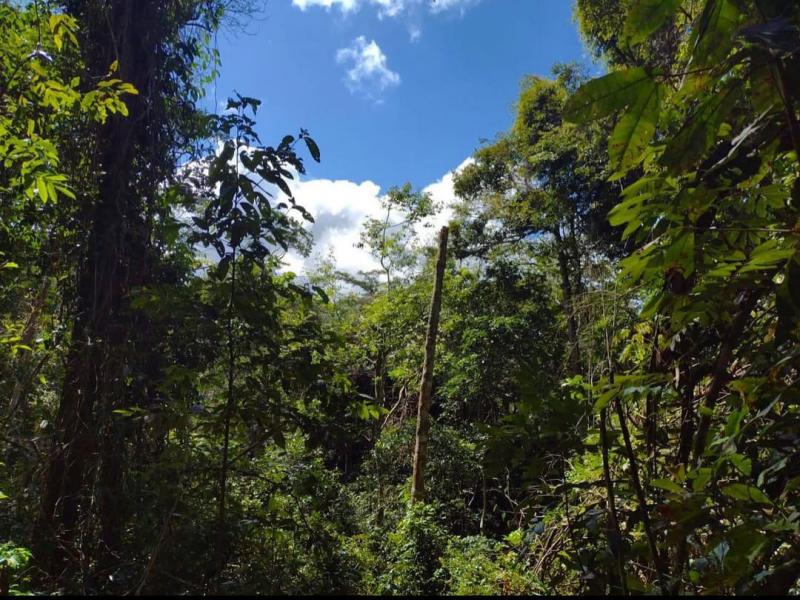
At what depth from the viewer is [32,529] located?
2.17 metres

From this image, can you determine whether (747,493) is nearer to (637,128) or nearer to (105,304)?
(637,128)

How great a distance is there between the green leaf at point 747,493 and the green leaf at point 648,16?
2.03 feet

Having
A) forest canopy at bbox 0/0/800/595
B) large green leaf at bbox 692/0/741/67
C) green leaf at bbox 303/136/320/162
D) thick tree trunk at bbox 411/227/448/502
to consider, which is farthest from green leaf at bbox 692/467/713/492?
thick tree trunk at bbox 411/227/448/502

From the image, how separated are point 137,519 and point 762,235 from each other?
7.51 ft

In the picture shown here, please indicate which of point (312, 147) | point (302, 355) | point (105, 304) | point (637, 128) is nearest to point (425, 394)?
point (105, 304)

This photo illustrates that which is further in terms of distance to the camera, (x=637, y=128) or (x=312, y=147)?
(x=312, y=147)

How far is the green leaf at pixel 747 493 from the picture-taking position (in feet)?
2.07

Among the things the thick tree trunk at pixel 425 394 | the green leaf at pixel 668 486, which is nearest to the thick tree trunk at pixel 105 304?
the green leaf at pixel 668 486

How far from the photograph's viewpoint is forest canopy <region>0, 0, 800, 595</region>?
2.26ft

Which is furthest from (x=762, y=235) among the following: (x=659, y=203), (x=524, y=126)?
(x=524, y=126)

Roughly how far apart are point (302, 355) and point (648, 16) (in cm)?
138

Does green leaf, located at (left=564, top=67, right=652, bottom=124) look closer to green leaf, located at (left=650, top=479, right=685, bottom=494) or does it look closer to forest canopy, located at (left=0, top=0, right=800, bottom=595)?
forest canopy, located at (left=0, top=0, right=800, bottom=595)

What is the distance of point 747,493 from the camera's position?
25.4 inches

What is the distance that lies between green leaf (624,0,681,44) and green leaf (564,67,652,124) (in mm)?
46
